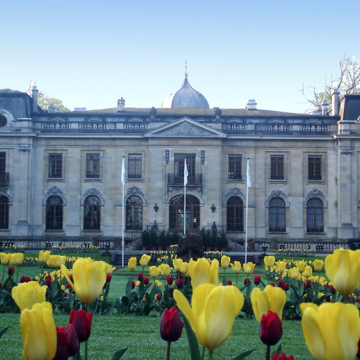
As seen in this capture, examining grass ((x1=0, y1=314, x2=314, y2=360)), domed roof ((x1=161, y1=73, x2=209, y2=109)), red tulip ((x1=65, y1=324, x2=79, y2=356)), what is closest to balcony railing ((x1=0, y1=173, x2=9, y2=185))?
domed roof ((x1=161, y1=73, x2=209, y2=109))

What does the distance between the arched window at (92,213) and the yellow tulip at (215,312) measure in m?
37.2

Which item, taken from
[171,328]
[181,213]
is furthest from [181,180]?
[171,328]

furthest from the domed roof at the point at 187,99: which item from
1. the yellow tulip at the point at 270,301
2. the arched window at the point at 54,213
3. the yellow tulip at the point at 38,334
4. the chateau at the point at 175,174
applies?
the yellow tulip at the point at 38,334

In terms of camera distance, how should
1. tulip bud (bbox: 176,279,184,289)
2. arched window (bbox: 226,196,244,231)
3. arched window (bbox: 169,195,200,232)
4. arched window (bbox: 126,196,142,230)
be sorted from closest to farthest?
1. tulip bud (bbox: 176,279,184,289)
2. arched window (bbox: 169,195,200,232)
3. arched window (bbox: 126,196,142,230)
4. arched window (bbox: 226,196,244,231)

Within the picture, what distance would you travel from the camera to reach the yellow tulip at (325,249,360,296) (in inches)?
149

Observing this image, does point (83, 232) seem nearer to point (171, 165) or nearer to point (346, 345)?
point (171, 165)

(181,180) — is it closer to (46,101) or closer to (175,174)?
(175,174)

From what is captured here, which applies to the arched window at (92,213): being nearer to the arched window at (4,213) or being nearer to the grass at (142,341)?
the arched window at (4,213)

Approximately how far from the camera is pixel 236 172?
39625mm

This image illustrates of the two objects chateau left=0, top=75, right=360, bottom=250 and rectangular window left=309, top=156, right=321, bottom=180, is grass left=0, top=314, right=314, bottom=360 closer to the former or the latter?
chateau left=0, top=75, right=360, bottom=250

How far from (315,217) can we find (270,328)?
3745 cm

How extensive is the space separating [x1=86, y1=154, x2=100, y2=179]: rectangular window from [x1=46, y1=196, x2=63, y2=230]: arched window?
9.71 feet

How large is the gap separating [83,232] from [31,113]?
10.0 meters

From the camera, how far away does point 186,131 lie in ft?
127
